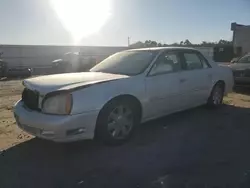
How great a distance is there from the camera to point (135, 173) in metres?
3.53

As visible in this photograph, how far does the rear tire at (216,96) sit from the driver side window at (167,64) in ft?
4.90

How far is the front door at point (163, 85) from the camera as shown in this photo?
489 centimetres

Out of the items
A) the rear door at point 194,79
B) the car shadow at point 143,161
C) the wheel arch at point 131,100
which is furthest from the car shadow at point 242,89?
the wheel arch at point 131,100

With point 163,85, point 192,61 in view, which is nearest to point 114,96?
point 163,85

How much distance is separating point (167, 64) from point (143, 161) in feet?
7.01

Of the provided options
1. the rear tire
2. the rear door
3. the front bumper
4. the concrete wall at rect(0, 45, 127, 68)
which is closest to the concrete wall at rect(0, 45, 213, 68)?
the concrete wall at rect(0, 45, 127, 68)

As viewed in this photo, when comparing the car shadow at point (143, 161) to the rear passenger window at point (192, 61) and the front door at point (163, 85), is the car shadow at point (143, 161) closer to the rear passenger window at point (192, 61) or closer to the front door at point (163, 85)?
the front door at point (163, 85)

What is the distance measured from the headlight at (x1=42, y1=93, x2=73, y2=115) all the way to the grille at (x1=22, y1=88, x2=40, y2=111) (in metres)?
0.24

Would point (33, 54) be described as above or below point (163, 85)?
above

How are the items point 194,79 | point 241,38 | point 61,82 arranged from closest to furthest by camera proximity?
point 61,82
point 194,79
point 241,38

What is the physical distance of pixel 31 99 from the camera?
432cm

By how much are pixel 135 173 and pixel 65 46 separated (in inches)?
1179

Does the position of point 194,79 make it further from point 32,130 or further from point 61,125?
point 32,130

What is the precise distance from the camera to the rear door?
222 inches
